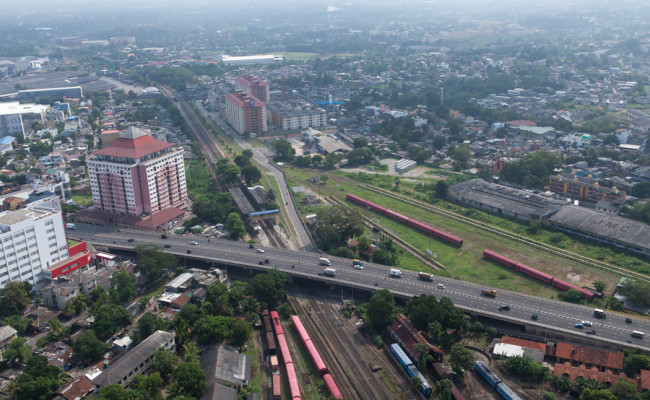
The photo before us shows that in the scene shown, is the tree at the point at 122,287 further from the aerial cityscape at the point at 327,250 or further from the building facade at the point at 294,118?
the building facade at the point at 294,118

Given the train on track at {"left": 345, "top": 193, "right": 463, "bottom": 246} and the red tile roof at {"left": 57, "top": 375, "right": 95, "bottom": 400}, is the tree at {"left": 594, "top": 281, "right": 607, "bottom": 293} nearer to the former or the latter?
the train on track at {"left": 345, "top": 193, "right": 463, "bottom": 246}

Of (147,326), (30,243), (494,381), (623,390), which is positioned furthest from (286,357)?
(30,243)

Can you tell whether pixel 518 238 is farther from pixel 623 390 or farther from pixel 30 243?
pixel 30 243

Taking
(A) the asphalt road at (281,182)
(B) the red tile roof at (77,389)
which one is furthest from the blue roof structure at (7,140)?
(B) the red tile roof at (77,389)

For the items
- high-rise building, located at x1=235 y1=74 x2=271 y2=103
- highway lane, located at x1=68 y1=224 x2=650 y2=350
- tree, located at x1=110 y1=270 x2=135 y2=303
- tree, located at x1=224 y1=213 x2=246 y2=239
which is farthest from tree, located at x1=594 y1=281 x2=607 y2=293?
high-rise building, located at x1=235 y1=74 x2=271 y2=103

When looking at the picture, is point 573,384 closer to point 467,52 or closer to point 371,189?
point 371,189
